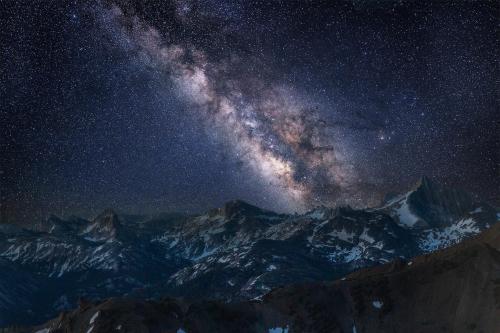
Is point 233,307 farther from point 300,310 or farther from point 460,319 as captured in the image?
point 460,319

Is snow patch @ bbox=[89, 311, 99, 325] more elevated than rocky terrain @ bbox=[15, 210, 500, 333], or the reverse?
rocky terrain @ bbox=[15, 210, 500, 333]

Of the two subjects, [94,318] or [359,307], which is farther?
[359,307]

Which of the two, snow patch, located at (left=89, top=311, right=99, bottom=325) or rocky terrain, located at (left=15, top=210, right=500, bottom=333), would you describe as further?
snow patch, located at (left=89, top=311, right=99, bottom=325)

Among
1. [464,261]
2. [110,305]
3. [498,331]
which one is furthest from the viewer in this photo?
[464,261]

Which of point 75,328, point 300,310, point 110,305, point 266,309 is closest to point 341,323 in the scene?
point 300,310

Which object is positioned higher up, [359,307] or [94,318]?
[359,307]

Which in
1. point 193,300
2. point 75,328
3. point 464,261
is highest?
point 464,261

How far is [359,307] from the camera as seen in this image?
174 meters

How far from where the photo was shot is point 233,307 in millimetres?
168250

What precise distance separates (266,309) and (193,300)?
79.8 feet

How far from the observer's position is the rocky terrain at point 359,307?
502ft

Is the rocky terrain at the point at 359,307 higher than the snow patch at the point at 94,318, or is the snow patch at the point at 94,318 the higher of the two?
the rocky terrain at the point at 359,307

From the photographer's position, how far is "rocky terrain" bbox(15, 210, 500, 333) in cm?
15300

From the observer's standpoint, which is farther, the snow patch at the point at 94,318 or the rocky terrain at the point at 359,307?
the snow patch at the point at 94,318
